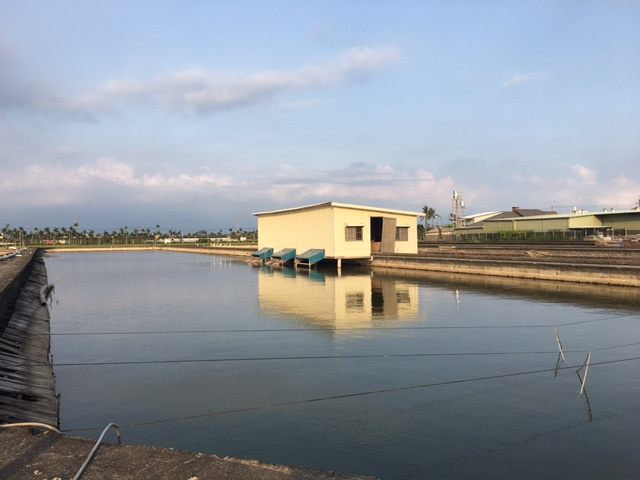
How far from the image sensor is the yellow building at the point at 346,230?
3825 centimetres

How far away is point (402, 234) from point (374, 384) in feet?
108

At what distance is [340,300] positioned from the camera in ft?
74.3

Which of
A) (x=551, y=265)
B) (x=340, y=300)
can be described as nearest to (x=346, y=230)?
(x=551, y=265)

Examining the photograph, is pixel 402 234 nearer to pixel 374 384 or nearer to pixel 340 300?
pixel 340 300

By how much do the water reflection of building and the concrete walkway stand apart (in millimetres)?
11271

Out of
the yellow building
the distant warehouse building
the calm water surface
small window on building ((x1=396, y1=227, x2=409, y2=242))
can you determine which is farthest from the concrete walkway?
the distant warehouse building

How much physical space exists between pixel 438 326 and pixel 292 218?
3013cm

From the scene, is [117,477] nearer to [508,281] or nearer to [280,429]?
[280,429]

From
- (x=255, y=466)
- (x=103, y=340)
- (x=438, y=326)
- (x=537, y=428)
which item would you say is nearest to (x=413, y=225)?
(x=438, y=326)

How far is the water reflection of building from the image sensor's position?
17844 millimetres

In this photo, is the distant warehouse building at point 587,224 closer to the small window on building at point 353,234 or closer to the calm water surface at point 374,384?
the small window on building at point 353,234

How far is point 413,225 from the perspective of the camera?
139ft

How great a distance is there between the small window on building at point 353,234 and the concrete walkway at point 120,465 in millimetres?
33889

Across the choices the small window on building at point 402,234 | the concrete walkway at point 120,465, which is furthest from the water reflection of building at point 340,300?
the concrete walkway at point 120,465
